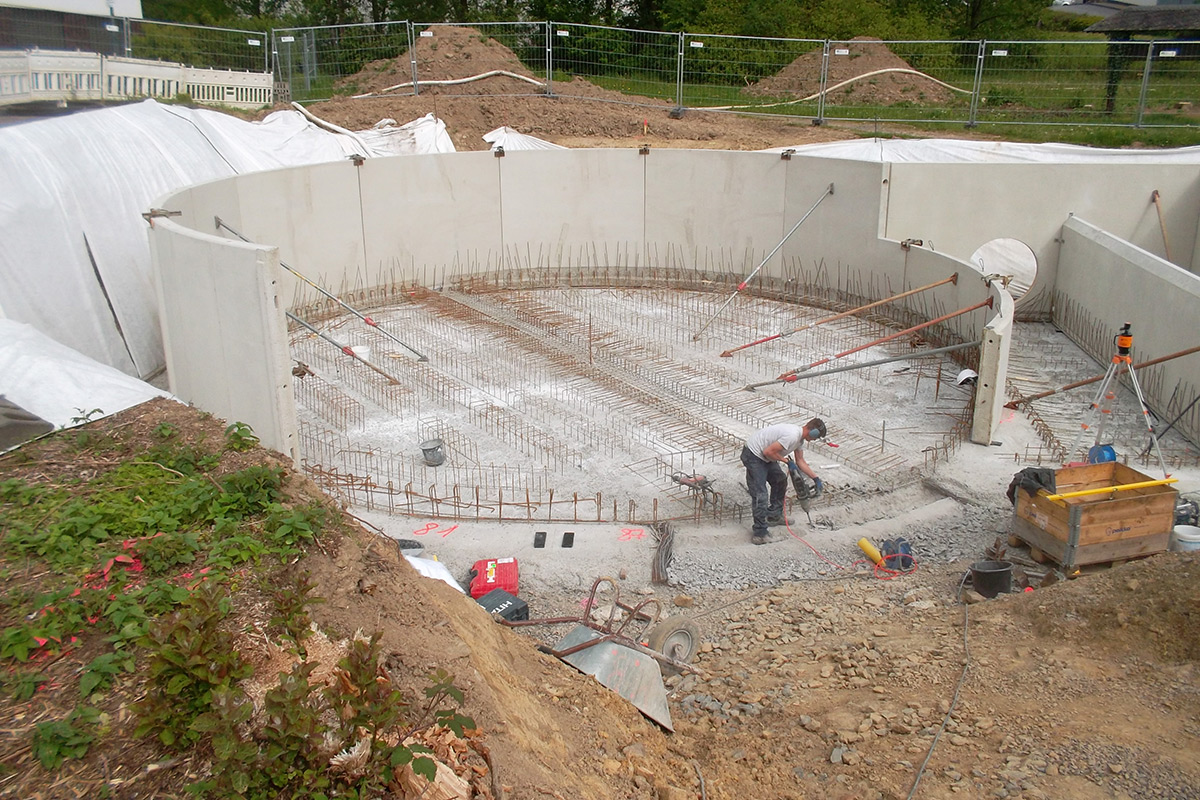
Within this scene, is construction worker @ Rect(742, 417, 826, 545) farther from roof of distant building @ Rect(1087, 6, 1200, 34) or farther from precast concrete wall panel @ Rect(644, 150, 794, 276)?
roof of distant building @ Rect(1087, 6, 1200, 34)

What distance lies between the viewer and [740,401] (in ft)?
34.3

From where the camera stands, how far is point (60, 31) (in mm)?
14828

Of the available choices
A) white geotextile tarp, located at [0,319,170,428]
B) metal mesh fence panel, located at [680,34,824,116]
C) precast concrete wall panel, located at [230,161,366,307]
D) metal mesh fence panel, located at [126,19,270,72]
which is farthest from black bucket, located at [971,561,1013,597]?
metal mesh fence panel, located at [126,19,270,72]

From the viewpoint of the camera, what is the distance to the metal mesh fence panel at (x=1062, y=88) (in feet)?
62.3

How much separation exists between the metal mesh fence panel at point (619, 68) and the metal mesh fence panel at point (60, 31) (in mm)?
8069

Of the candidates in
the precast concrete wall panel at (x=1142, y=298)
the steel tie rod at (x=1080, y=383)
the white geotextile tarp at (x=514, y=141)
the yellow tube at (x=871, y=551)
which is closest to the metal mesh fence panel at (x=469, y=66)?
the white geotextile tarp at (x=514, y=141)

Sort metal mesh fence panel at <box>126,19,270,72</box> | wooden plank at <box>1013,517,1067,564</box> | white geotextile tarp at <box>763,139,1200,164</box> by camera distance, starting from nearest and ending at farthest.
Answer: wooden plank at <box>1013,517,1067,564</box> → white geotextile tarp at <box>763,139,1200,164</box> → metal mesh fence panel at <box>126,19,270,72</box>

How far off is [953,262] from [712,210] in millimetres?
4422

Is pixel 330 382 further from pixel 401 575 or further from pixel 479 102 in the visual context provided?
pixel 479 102

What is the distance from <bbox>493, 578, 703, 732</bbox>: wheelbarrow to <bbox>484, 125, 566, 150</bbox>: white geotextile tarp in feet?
36.6

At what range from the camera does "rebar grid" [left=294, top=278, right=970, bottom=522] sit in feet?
28.5

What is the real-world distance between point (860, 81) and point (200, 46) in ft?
44.8

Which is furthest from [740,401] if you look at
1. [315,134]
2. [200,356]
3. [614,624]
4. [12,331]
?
[315,134]

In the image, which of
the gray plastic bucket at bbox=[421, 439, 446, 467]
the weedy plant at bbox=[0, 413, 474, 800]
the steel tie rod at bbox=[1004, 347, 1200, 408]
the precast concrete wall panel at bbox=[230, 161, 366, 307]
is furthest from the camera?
the precast concrete wall panel at bbox=[230, 161, 366, 307]
